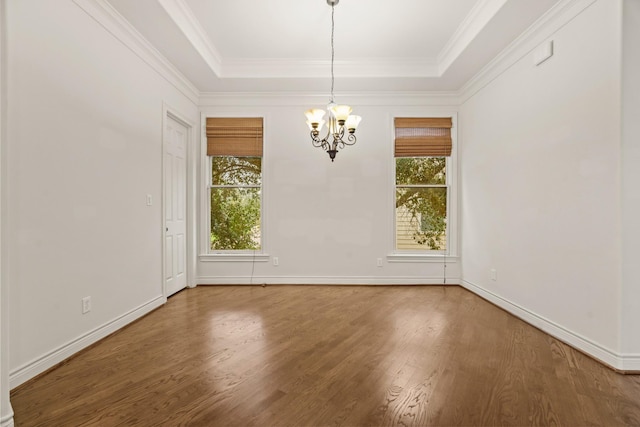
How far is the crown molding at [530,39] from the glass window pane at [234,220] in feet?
11.1

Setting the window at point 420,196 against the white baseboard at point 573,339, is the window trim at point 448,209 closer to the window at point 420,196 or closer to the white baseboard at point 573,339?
the window at point 420,196

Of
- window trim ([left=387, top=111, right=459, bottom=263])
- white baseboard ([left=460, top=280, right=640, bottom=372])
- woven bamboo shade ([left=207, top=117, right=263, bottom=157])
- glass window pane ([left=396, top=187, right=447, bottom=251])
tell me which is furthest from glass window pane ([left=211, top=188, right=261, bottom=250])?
white baseboard ([left=460, top=280, right=640, bottom=372])

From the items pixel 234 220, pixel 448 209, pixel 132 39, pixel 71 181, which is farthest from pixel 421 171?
pixel 71 181

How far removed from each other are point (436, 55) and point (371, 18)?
1.27m

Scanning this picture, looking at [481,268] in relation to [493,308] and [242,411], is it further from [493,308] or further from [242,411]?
[242,411]

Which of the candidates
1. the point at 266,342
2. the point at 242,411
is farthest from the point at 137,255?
the point at 242,411

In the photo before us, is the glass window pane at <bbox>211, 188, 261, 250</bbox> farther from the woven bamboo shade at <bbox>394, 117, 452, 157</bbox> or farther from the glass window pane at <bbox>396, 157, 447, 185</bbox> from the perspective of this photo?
the woven bamboo shade at <bbox>394, 117, 452, 157</bbox>

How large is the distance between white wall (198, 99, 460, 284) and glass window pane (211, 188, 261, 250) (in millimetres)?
196

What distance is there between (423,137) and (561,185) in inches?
87.0

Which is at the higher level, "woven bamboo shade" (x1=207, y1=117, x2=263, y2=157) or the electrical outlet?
"woven bamboo shade" (x1=207, y1=117, x2=263, y2=157)

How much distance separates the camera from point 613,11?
227cm

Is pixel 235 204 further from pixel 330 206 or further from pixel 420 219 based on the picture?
pixel 420 219

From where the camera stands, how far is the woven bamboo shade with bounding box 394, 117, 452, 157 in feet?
15.4

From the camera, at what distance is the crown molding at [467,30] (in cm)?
292
